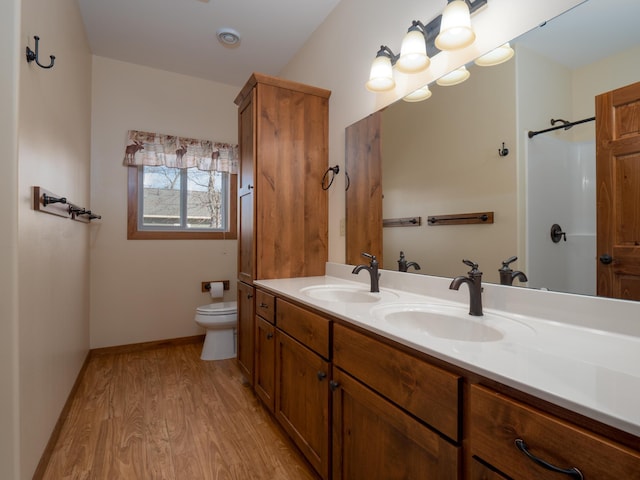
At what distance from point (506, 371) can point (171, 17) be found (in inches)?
116

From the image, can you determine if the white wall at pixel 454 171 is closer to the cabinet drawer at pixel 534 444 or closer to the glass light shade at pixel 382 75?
the glass light shade at pixel 382 75

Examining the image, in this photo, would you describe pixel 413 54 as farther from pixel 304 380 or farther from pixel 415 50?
pixel 304 380

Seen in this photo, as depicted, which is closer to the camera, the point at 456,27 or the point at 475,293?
the point at 475,293

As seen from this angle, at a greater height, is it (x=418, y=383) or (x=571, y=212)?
(x=571, y=212)

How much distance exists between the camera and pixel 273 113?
6.93ft

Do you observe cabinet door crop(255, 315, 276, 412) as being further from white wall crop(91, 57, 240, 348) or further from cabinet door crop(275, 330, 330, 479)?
white wall crop(91, 57, 240, 348)

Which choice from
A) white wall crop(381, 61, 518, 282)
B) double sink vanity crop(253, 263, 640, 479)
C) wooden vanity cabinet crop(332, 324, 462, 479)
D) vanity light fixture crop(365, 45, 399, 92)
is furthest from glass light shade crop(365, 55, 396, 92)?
wooden vanity cabinet crop(332, 324, 462, 479)

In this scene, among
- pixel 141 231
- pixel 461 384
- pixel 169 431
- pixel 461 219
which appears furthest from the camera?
pixel 141 231

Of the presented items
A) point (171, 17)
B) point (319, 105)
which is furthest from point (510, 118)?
point (171, 17)

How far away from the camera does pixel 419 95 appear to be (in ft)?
5.08

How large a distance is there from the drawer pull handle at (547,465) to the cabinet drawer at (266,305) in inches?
51.0

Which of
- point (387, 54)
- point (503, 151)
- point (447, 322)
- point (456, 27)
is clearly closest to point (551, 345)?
point (447, 322)

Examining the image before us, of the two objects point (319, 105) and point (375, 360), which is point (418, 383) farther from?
point (319, 105)

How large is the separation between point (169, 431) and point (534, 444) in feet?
6.07
